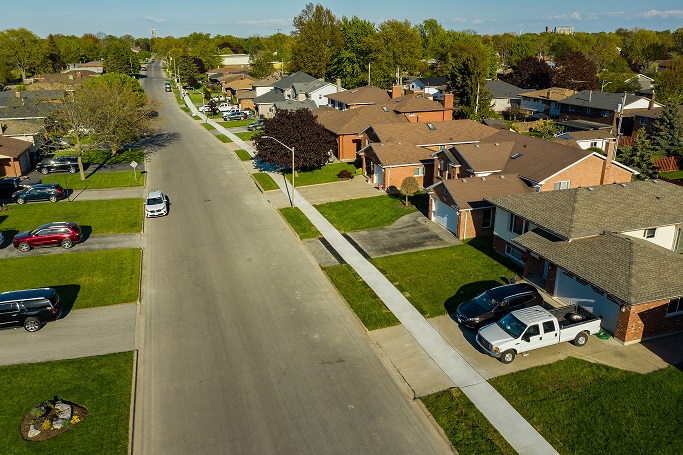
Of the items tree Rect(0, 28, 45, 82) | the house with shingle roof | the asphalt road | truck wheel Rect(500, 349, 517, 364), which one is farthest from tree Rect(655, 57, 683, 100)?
tree Rect(0, 28, 45, 82)

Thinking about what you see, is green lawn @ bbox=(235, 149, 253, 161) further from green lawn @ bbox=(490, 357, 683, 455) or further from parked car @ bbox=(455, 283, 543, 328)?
green lawn @ bbox=(490, 357, 683, 455)

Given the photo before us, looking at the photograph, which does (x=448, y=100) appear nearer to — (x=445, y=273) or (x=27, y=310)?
(x=445, y=273)

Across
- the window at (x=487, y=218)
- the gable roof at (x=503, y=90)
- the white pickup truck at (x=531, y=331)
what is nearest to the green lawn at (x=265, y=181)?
the window at (x=487, y=218)

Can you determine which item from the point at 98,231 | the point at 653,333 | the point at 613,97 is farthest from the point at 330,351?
the point at 613,97

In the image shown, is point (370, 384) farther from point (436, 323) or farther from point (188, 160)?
point (188, 160)

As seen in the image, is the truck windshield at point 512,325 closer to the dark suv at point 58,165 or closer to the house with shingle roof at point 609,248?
the house with shingle roof at point 609,248
